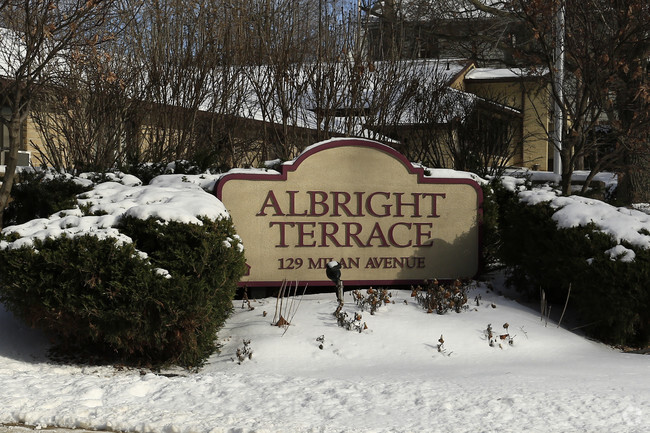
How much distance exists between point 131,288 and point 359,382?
191 centimetres

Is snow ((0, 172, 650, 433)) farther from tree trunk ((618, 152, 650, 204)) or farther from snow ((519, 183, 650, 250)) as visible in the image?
tree trunk ((618, 152, 650, 204))

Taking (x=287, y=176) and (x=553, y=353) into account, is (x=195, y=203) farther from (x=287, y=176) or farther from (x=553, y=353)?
(x=553, y=353)

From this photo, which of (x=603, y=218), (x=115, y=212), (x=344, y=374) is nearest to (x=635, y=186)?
(x=603, y=218)

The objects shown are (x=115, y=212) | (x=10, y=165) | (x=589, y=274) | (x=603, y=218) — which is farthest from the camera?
(x=10, y=165)

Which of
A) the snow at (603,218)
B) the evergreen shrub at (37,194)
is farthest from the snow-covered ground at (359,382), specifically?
the evergreen shrub at (37,194)

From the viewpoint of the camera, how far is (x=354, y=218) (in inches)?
349

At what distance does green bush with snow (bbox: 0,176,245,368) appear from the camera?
242 inches

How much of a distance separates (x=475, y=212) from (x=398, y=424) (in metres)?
4.69

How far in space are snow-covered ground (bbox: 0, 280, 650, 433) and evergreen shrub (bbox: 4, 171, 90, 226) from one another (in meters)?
1.61

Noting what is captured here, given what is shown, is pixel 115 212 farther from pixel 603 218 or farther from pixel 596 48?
pixel 596 48

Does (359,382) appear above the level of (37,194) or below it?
below

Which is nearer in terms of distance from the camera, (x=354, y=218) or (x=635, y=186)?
(x=354, y=218)

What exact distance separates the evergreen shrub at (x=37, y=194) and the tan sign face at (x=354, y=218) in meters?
1.77

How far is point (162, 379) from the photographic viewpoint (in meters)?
5.72
